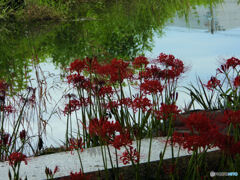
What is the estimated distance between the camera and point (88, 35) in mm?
7375

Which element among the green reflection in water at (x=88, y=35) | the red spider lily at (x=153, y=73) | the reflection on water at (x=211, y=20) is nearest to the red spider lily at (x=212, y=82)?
the red spider lily at (x=153, y=73)

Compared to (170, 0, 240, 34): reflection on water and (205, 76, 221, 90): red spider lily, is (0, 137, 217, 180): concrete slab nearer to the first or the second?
(205, 76, 221, 90): red spider lily

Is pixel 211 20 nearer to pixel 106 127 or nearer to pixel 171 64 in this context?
pixel 171 64

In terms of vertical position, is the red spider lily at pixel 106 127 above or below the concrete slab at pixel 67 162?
above

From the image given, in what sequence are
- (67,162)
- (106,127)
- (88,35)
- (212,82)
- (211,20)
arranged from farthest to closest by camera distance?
(211,20), (88,35), (212,82), (67,162), (106,127)

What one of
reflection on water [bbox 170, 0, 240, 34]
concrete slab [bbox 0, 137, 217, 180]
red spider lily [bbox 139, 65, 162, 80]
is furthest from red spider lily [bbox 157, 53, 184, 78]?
reflection on water [bbox 170, 0, 240, 34]

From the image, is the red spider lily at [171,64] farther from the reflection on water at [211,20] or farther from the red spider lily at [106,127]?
the reflection on water at [211,20]

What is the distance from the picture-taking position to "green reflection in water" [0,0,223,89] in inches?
223

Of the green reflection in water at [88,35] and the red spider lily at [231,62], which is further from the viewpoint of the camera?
the green reflection in water at [88,35]

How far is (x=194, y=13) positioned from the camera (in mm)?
9891

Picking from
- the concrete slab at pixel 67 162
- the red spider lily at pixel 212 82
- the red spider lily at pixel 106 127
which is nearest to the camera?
the red spider lily at pixel 106 127

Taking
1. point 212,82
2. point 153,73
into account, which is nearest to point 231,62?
point 212,82

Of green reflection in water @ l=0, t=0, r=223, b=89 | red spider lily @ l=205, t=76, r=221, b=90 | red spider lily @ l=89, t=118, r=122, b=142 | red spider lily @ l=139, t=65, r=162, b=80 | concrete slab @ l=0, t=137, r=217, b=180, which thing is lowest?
concrete slab @ l=0, t=137, r=217, b=180

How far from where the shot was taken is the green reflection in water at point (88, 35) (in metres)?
5.68
